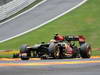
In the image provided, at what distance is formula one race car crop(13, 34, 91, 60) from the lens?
655 inches

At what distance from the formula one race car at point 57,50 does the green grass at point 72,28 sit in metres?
7.62

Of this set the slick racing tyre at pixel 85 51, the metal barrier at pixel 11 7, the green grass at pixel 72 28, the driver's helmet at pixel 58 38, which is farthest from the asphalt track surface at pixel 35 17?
the slick racing tyre at pixel 85 51

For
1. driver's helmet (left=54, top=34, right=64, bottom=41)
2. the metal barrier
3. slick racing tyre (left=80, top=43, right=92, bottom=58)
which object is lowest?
slick racing tyre (left=80, top=43, right=92, bottom=58)

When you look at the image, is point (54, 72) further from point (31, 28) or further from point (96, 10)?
point (96, 10)

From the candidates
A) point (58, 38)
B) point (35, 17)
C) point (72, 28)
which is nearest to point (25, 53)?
point (58, 38)

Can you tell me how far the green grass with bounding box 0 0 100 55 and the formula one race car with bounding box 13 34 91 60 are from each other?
762 cm

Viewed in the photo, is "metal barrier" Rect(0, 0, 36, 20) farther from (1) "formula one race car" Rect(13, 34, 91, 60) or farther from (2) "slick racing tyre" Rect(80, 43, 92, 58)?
(2) "slick racing tyre" Rect(80, 43, 92, 58)

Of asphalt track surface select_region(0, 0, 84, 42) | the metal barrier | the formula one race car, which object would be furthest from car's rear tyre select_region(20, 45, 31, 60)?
the metal barrier

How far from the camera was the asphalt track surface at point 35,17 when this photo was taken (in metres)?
33.5

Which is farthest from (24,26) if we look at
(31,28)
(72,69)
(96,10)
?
(72,69)

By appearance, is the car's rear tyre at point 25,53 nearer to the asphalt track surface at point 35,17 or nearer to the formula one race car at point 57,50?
the formula one race car at point 57,50

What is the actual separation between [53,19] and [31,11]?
533cm

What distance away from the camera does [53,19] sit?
35281 mm

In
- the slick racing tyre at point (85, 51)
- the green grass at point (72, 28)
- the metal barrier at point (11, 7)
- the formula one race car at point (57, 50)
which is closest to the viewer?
the formula one race car at point (57, 50)
